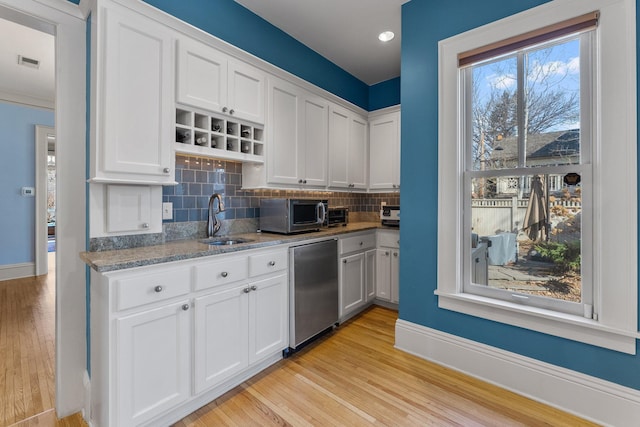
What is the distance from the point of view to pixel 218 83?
2.11 m

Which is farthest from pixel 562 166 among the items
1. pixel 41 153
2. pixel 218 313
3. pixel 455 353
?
pixel 41 153

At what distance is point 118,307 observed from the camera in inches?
54.5

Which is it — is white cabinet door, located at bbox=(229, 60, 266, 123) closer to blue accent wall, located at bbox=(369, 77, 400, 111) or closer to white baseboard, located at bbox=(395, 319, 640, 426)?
blue accent wall, located at bbox=(369, 77, 400, 111)

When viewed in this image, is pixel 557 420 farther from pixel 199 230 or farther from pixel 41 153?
pixel 41 153

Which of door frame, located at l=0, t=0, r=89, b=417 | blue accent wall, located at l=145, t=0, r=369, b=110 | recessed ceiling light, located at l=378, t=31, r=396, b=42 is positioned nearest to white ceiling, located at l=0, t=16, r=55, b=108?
door frame, located at l=0, t=0, r=89, b=417

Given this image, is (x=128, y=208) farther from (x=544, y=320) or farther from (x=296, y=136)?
(x=544, y=320)

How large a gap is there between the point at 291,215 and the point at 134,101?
53.3 inches

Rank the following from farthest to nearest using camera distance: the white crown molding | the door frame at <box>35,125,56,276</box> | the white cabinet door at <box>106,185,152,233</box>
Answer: the door frame at <box>35,125,56,276</box>, the white crown molding, the white cabinet door at <box>106,185,152,233</box>

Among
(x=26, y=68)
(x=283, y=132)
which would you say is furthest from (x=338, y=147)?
(x=26, y=68)

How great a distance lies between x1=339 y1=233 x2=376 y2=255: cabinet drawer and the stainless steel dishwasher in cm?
14

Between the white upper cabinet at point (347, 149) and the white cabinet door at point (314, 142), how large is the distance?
4.2 inches

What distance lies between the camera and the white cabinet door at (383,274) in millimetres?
3300

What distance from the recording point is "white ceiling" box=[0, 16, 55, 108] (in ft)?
9.18

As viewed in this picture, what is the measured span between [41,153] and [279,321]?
511 centimetres
